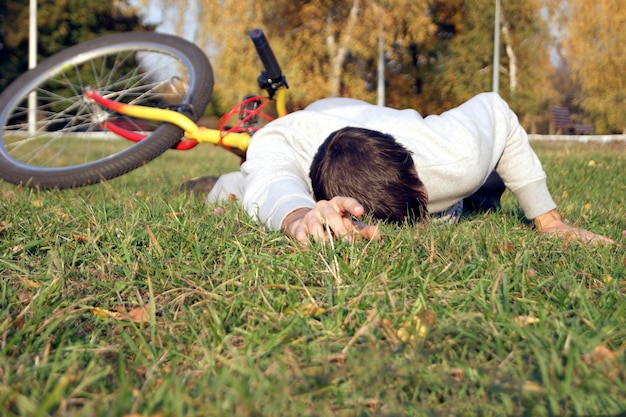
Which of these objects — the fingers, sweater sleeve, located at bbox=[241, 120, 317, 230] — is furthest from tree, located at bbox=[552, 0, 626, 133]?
sweater sleeve, located at bbox=[241, 120, 317, 230]

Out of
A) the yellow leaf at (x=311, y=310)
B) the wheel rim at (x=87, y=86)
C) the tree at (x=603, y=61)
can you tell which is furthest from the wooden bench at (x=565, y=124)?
the yellow leaf at (x=311, y=310)

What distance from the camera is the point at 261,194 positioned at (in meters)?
2.57

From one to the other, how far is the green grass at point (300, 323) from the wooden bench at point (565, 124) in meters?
23.6

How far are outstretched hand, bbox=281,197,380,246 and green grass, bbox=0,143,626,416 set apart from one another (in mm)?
54

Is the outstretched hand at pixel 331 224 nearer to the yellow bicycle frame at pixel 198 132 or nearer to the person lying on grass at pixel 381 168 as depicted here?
the person lying on grass at pixel 381 168

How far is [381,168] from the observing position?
96.4 inches

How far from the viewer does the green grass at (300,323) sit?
3.80 ft

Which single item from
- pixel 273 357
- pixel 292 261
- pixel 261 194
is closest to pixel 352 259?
pixel 292 261

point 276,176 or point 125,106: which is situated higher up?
point 125,106

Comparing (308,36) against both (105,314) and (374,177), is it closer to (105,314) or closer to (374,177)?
(374,177)

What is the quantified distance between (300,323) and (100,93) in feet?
11.6

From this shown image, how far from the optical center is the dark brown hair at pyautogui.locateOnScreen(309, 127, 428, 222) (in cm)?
245

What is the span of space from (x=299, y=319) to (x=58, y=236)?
1162 mm

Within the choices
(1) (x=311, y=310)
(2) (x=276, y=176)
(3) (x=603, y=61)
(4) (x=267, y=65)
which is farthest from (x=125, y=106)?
(3) (x=603, y=61)
